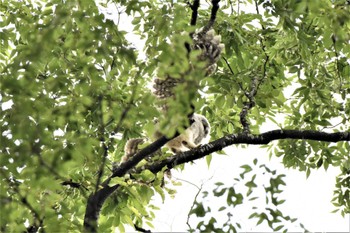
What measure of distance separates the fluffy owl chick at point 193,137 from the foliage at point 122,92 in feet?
0.98

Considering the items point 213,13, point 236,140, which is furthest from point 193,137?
point 213,13

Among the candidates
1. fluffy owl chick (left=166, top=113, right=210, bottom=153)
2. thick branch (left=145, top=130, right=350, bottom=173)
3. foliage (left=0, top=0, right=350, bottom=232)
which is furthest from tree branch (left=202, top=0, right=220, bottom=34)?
fluffy owl chick (left=166, top=113, right=210, bottom=153)

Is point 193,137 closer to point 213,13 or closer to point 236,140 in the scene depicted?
point 236,140

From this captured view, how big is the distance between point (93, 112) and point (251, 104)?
1.87 m

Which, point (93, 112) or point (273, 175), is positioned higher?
point (93, 112)

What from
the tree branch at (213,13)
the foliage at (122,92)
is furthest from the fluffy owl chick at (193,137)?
the tree branch at (213,13)

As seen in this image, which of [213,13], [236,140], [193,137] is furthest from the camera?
[193,137]

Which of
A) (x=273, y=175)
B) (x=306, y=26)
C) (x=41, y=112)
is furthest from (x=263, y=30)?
(x=41, y=112)

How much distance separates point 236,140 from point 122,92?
1.67 meters

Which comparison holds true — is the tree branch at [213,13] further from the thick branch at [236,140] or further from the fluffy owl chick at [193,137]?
the fluffy owl chick at [193,137]

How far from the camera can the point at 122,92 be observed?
718cm

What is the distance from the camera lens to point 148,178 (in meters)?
5.94

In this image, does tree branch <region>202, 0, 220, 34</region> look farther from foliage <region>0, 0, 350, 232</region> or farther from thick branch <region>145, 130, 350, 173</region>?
thick branch <region>145, 130, 350, 173</region>

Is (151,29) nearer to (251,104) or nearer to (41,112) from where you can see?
(251,104)
